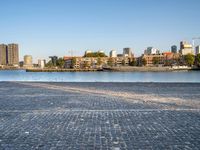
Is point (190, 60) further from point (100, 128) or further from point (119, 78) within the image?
point (100, 128)

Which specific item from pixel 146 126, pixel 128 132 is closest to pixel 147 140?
pixel 128 132

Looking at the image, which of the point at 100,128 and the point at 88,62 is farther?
the point at 88,62

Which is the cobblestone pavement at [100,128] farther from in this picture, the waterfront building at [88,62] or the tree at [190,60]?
the waterfront building at [88,62]

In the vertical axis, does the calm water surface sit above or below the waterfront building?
below

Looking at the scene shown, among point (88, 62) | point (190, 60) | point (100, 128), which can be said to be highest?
point (190, 60)

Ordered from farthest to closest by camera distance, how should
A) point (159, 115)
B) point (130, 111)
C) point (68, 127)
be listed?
point (130, 111)
point (159, 115)
point (68, 127)

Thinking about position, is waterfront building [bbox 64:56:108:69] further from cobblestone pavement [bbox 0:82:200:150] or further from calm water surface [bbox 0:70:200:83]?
cobblestone pavement [bbox 0:82:200:150]

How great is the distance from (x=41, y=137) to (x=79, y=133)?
0.98m

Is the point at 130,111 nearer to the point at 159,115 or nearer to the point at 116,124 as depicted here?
the point at 159,115

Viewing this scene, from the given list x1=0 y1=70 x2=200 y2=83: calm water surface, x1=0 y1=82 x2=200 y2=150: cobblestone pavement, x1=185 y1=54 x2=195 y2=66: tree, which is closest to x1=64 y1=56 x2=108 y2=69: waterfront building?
x1=185 y1=54 x2=195 y2=66: tree

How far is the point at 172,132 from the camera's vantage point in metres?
7.54

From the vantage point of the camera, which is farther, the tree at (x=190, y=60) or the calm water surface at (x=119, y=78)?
the tree at (x=190, y=60)

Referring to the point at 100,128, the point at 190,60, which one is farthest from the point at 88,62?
the point at 100,128

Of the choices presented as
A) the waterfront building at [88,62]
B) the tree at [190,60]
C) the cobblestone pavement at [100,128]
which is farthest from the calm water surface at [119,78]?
the waterfront building at [88,62]
